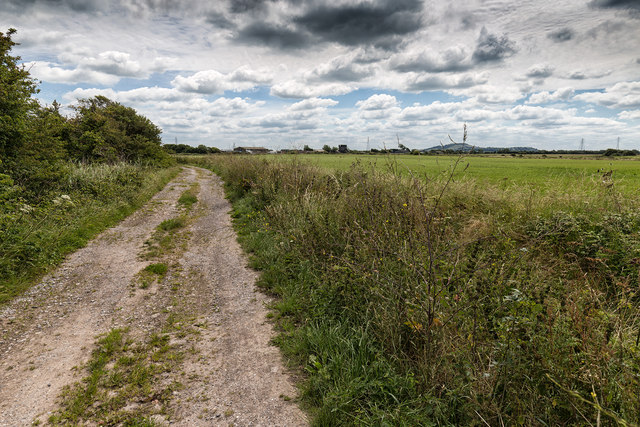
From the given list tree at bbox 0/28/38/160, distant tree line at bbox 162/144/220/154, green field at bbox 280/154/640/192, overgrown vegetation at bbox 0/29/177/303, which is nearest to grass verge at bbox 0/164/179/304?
overgrown vegetation at bbox 0/29/177/303

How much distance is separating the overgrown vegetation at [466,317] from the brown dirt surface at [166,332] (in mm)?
474

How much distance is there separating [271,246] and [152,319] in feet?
10.4

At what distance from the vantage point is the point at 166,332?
455cm

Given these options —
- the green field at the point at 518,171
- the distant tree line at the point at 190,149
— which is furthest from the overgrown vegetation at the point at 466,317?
the distant tree line at the point at 190,149

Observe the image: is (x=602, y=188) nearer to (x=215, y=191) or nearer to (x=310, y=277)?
(x=310, y=277)

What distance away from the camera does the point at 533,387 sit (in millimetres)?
2652

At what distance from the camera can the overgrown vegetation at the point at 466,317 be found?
2488 mm

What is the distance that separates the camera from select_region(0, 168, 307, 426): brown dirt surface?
10.5 feet

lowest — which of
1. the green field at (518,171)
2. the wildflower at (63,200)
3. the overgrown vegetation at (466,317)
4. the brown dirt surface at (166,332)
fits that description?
the brown dirt surface at (166,332)

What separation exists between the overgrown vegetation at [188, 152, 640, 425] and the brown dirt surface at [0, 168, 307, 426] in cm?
47

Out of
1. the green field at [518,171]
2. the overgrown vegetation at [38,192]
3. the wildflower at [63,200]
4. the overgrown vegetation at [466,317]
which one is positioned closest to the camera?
the overgrown vegetation at [466,317]

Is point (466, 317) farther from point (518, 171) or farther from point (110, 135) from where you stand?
point (110, 135)

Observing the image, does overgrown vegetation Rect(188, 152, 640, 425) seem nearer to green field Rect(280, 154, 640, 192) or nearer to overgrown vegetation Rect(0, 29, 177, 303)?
green field Rect(280, 154, 640, 192)

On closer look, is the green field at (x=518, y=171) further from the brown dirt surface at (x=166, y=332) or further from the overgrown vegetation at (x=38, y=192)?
the overgrown vegetation at (x=38, y=192)
